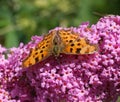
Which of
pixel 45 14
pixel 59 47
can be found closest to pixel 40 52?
pixel 59 47

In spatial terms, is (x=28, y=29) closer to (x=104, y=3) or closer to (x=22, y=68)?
(x=104, y=3)

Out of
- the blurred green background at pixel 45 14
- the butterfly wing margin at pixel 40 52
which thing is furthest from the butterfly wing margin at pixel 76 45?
the blurred green background at pixel 45 14

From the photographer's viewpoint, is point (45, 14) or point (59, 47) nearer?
point (59, 47)

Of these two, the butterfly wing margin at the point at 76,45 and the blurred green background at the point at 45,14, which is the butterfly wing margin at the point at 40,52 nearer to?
the butterfly wing margin at the point at 76,45

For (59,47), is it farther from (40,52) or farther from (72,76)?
(72,76)

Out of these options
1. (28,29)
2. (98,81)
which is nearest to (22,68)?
(98,81)

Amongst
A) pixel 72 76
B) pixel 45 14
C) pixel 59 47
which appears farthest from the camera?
pixel 45 14

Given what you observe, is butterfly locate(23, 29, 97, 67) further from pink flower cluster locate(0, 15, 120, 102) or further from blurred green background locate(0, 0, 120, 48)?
blurred green background locate(0, 0, 120, 48)
